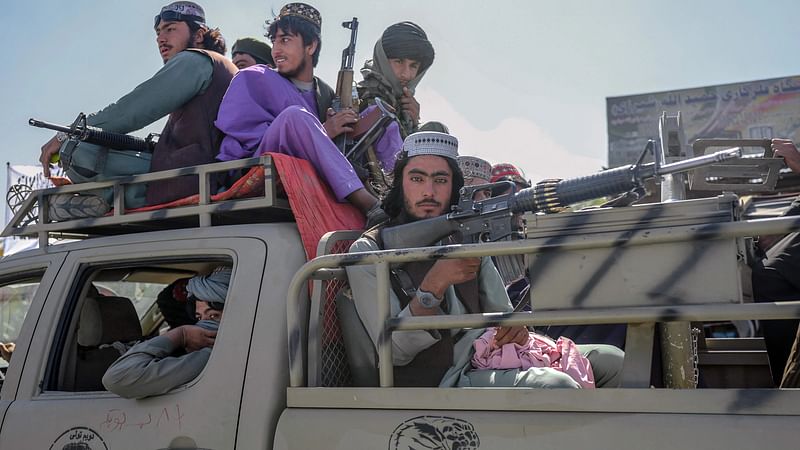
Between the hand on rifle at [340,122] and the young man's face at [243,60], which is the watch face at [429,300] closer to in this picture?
the hand on rifle at [340,122]

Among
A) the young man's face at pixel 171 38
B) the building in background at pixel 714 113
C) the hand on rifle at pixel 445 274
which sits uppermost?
the building in background at pixel 714 113

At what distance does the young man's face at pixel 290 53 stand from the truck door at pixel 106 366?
122 centimetres

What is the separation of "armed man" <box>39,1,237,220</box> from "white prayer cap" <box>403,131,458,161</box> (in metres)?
1.05

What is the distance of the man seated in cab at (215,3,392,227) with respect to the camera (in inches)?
119

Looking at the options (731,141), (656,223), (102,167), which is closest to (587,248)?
(656,223)

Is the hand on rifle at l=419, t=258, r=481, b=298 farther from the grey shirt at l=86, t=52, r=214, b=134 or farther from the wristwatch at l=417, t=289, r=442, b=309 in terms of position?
the grey shirt at l=86, t=52, r=214, b=134

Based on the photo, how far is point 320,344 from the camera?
232 centimetres

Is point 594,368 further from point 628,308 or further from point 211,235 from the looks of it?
point 211,235

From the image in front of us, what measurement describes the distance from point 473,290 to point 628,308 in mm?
870

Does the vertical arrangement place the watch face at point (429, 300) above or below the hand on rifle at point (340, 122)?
below

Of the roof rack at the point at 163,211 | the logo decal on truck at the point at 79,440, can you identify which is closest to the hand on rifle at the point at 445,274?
the roof rack at the point at 163,211

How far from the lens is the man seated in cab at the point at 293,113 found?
3.02 meters

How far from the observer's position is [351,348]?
2.48m

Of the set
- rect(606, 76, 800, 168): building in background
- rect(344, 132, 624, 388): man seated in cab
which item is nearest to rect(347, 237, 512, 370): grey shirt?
rect(344, 132, 624, 388): man seated in cab
